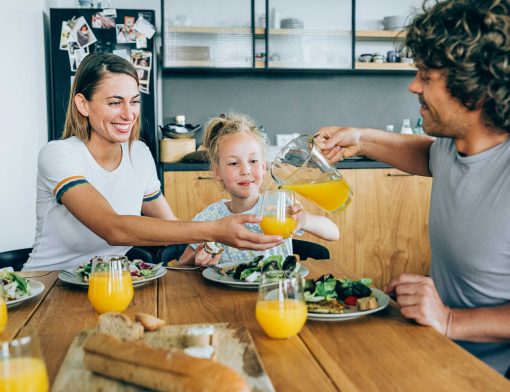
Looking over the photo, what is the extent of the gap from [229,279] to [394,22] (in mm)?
3244

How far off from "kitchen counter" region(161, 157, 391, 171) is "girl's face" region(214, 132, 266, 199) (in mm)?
1522

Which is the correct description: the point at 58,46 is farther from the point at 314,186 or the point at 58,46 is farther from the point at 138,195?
the point at 314,186

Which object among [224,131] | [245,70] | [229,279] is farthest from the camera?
[245,70]

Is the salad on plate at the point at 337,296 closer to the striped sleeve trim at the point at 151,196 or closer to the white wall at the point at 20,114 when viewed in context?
the striped sleeve trim at the point at 151,196

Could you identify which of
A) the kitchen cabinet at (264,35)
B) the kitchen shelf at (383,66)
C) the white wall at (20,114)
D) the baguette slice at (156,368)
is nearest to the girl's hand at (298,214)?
the baguette slice at (156,368)

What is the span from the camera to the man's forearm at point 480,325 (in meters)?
1.24

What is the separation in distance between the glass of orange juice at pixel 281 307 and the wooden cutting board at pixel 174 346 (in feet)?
0.18

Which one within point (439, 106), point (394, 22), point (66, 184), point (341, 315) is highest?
point (394, 22)

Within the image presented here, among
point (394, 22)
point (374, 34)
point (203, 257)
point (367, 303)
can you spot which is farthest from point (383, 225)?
point (367, 303)

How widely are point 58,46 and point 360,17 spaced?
2197 millimetres

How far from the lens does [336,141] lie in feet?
5.82

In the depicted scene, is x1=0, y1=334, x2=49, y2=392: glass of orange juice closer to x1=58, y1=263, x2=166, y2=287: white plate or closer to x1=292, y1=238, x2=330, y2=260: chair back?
x1=58, y1=263, x2=166, y2=287: white plate

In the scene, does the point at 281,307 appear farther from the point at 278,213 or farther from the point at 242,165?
the point at 242,165

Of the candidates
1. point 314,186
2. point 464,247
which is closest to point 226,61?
point 314,186
